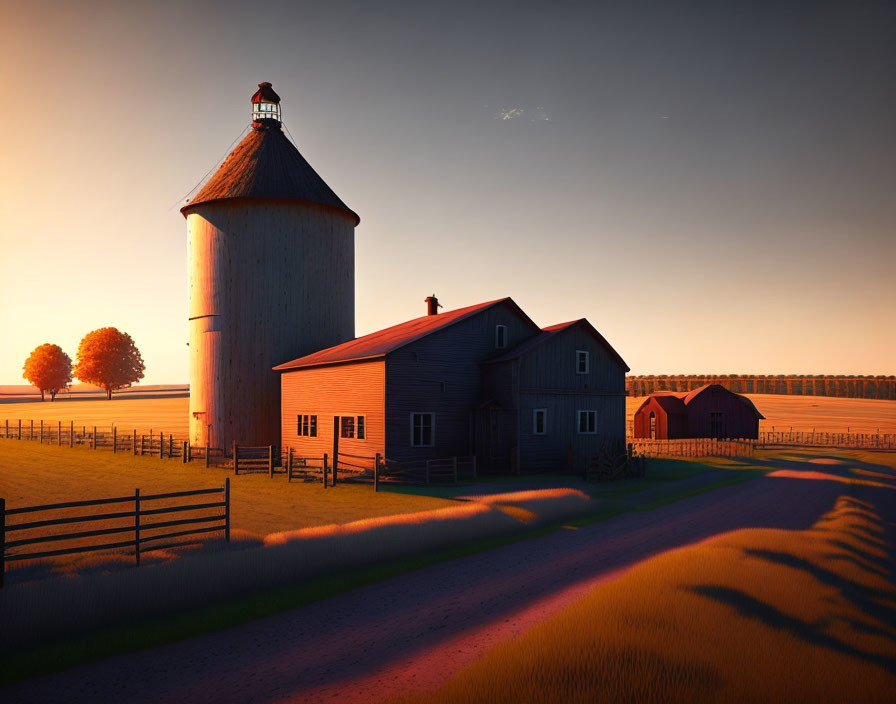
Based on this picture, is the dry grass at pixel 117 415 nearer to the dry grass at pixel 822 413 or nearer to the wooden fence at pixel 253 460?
the wooden fence at pixel 253 460

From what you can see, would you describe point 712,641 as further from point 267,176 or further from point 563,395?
point 267,176

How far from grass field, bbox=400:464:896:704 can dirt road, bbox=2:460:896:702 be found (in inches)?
31.8

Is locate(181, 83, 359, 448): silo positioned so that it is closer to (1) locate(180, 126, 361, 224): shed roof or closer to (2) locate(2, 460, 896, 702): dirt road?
(1) locate(180, 126, 361, 224): shed roof

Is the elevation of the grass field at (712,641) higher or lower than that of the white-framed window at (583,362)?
lower

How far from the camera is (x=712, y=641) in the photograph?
824 centimetres

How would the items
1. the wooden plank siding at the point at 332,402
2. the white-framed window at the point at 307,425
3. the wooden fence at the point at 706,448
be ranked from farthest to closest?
the wooden fence at the point at 706,448
the white-framed window at the point at 307,425
the wooden plank siding at the point at 332,402

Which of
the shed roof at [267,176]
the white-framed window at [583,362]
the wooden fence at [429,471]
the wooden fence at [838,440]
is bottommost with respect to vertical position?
the wooden fence at [838,440]

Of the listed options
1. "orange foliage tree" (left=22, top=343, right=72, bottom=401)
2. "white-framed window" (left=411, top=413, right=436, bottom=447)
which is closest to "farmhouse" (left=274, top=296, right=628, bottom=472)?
"white-framed window" (left=411, top=413, right=436, bottom=447)

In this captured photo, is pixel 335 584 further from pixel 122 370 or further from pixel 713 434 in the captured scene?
pixel 122 370

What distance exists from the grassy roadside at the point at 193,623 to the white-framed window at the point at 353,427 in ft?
53.0

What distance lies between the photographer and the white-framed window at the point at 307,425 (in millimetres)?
34688

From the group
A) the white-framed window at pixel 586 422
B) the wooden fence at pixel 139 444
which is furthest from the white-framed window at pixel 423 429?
the wooden fence at pixel 139 444

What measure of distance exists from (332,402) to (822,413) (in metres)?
83.4

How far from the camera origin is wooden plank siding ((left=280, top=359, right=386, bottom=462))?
29422 mm
